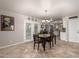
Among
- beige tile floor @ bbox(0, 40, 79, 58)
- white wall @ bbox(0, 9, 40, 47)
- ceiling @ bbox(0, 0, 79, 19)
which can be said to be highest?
ceiling @ bbox(0, 0, 79, 19)

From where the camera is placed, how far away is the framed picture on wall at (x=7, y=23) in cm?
529

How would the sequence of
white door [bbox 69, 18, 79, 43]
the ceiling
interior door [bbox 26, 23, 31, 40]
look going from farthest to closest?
interior door [bbox 26, 23, 31, 40]
white door [bbox 69, 18, 79, 43]
the ceiling

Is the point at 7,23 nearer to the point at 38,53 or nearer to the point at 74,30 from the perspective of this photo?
the point at 38,53

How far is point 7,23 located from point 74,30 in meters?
5.62

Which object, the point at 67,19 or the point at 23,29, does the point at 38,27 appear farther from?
the point at 67,19

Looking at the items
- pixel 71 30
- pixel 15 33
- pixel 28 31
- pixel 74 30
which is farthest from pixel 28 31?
pixel 74 30

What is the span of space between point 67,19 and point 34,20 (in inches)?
132

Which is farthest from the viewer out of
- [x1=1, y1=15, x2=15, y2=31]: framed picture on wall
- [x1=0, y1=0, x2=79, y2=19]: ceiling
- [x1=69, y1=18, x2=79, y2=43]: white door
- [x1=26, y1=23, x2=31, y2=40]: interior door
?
[x1=26, y1=23, x2=31, y2=40]: interior door

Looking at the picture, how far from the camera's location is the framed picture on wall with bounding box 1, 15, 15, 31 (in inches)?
208

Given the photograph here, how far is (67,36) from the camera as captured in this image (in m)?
8.07

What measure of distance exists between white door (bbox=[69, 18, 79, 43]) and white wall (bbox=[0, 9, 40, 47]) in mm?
4234

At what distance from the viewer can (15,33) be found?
6.30 meters

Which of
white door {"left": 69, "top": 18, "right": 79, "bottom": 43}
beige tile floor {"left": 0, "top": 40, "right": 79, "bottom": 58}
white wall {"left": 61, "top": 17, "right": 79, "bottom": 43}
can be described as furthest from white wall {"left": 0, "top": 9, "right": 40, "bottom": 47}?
white door {"left": 69, "top": 18, "right": 79, "bottom": 43}

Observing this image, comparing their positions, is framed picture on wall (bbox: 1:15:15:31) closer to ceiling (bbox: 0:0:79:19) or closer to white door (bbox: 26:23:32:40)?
ceiling (bbox: 0:0:79:19)
